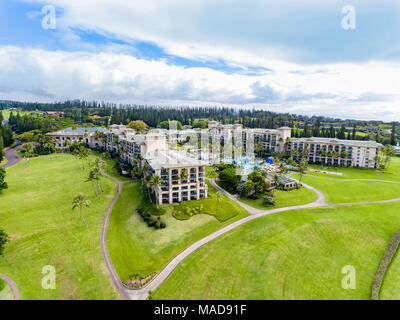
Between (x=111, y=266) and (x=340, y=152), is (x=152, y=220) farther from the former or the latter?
(x=340, y=152)

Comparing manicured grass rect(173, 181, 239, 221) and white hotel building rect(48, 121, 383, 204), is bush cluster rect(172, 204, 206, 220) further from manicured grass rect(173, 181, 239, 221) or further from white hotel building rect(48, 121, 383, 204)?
white hotel building rect(48, 121, 383, 204)

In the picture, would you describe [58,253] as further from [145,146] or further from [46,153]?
[46,153]

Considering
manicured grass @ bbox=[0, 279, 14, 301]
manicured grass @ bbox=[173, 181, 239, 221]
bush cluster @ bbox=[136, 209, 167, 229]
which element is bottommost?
manicured grass @ bbox=[0, 279, 14, 301]

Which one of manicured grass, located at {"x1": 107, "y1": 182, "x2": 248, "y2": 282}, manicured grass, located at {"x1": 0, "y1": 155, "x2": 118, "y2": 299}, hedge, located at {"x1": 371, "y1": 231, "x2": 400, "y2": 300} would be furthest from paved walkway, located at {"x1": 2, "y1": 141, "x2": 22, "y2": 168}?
hedge, located at {"x1": 371, "y1": 231, "x2": 400, "y2": 300}

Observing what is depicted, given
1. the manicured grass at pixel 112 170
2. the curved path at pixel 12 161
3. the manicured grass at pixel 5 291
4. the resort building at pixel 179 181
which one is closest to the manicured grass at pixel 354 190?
the resort building at pixel 179 181

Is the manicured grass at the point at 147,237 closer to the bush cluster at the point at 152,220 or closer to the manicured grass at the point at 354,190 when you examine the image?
the bush cluster at the point at 152,220
